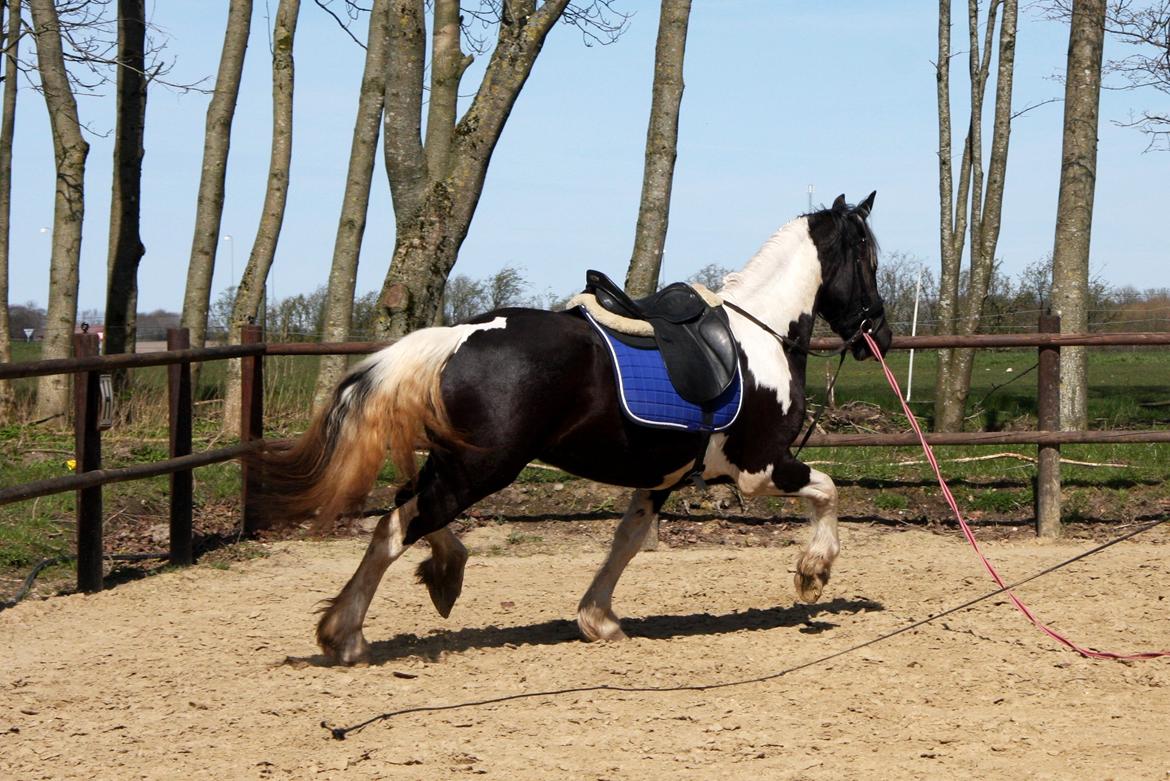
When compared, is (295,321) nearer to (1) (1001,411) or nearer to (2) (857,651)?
(1) (1001,411)

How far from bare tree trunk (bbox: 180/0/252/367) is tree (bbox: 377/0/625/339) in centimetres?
601

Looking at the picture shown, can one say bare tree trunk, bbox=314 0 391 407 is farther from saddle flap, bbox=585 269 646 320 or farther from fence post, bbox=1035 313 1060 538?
saddle flap, bbox=585 269 646 320

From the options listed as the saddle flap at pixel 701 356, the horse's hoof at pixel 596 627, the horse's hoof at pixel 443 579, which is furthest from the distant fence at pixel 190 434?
the saddle flap at pixel 701 356

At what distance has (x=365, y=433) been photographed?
215 inches

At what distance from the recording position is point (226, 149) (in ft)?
50.7

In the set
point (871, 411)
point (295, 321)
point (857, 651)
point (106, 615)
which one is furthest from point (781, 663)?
point (295, 321)

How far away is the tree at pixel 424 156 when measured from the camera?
9.74 m

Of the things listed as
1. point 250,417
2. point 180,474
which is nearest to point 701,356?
point 180,474

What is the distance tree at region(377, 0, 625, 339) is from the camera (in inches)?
384

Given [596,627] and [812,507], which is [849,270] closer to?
[812,507]

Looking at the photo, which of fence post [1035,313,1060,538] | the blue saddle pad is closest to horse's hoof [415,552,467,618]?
the blue saddle pad

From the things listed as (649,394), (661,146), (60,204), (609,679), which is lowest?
(609,679)

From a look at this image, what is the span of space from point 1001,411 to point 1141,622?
8.57m

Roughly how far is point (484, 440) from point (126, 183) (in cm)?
1066
